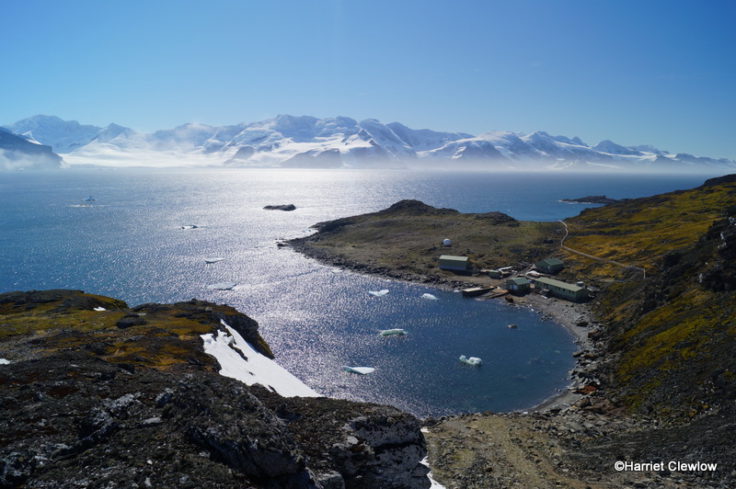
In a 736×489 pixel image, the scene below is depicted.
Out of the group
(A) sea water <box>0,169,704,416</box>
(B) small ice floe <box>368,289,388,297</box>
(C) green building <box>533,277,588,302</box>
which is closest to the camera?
(A) sea water <box>0,169,704,416</box>

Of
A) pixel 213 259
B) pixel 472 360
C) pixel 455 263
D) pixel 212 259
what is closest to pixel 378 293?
pixel 455 263

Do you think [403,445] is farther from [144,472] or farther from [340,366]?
[340,366]

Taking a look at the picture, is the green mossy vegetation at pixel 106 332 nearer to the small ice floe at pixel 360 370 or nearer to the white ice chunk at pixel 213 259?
the small ice floe at pixel 360 370

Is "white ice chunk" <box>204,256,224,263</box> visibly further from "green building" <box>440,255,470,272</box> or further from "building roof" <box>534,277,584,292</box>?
"building roof" <box>534,277,584,292</box>

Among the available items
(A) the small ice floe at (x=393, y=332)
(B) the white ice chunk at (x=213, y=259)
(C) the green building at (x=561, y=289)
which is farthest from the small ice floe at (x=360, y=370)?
(B) the white ice chunk at (x=213, y=259)

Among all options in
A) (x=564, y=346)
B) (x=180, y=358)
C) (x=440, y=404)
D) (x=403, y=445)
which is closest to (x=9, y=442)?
(x=403, y=445)

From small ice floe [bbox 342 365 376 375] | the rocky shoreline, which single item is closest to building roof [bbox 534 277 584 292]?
the rocky shoreline

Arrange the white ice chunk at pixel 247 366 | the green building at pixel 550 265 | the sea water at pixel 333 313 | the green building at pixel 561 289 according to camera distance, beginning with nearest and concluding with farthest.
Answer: the white ice chunk at pixel 247 366, the sea water at pixel 333 313, the green building at pixel 561 289, the green building at pixel 550 265
